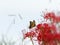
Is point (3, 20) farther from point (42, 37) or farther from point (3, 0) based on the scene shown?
point (42, 37)

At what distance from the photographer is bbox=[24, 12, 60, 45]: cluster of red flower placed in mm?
734

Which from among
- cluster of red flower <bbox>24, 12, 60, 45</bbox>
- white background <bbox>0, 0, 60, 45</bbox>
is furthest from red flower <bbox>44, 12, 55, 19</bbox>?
white background <bbox>0, 0, 60, 45</bbox>

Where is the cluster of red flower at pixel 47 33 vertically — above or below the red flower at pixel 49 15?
below

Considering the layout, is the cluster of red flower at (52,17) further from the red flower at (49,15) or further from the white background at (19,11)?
the white background at (19,11)

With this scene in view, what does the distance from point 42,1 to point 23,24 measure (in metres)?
0.34

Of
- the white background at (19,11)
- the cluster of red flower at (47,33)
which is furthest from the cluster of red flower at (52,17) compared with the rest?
the white background at (19,11)

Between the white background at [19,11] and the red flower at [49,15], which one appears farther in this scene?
the white background at [19,11]

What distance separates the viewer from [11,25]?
0.91 m

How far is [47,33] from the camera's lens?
750 mm

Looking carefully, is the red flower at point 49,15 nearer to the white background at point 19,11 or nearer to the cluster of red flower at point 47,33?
the cluster of red flower at point 47,33

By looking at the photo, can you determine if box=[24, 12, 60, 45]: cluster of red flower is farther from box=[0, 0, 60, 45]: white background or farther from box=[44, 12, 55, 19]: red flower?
box=[0, 0, 60, 45]: white background

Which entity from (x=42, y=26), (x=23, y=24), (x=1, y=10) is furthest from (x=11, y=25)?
(x=1, y=10)

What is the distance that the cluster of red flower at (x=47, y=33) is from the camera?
0.73 metres

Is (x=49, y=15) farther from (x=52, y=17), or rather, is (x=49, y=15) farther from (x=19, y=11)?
(x=19, y=11)
